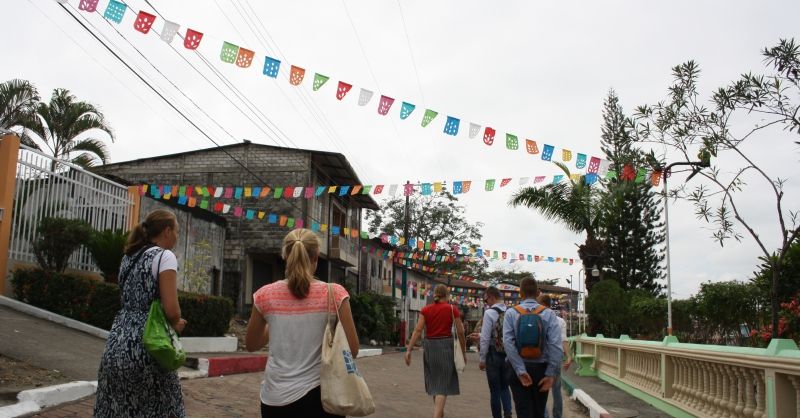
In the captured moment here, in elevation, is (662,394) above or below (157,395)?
below

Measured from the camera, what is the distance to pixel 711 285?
561 inches

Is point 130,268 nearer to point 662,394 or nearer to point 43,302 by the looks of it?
point 662,394

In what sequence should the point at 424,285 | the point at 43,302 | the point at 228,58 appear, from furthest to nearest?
the point at 424,285 → the point at 43,302 → the point at 228,58

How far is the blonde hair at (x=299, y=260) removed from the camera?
10.8ft

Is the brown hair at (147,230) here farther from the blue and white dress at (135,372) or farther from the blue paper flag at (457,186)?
the blue paper flag at (457,186)

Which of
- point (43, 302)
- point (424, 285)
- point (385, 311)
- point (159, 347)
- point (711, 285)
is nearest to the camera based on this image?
point (159, 347)

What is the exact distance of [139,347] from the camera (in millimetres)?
3250

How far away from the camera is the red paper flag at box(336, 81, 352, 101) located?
10685mm

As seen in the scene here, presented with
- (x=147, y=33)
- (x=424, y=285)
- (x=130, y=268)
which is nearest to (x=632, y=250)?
(x=424, y=285)

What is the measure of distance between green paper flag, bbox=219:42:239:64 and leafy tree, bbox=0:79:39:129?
40.2 feet

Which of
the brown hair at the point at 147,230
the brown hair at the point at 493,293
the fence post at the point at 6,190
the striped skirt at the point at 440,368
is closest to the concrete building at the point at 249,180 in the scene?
the fence post at the point at 6,190

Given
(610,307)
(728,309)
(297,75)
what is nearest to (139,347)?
(297,75)

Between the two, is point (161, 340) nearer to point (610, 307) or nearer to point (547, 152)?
point (547, 152)

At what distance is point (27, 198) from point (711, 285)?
44.0ft
